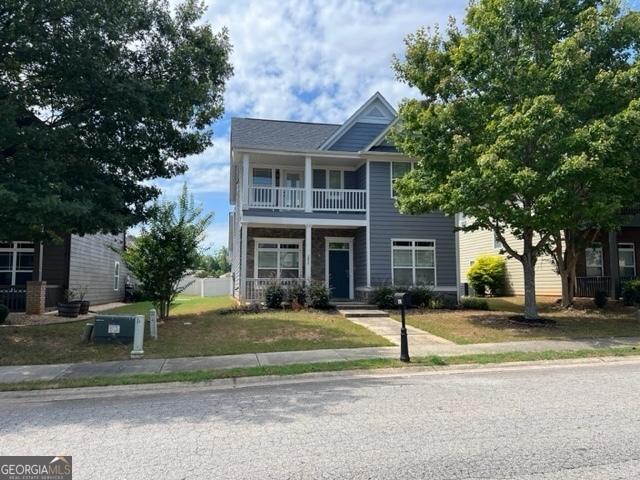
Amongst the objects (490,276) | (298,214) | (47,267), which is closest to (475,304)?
(490,276)

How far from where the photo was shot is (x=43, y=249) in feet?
65.7

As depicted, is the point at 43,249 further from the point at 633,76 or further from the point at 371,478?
the point at 633,76

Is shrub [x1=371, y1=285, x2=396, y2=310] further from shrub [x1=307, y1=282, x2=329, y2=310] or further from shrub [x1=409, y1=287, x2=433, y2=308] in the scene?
shrub [x1=307, y1=282, x2=329, y2=310]

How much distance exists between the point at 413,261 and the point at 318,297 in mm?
5067

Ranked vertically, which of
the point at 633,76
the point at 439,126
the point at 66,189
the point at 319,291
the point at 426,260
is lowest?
the point at 319,291

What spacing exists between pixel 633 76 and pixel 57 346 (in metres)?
16.4

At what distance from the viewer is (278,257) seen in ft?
69.7

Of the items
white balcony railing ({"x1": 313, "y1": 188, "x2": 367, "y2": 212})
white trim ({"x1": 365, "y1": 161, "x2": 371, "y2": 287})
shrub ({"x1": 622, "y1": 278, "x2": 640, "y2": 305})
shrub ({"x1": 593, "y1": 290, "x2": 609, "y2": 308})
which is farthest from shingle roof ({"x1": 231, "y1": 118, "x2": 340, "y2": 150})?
shrub ({"x1": 622, "y1": 278, "x2": 640, "y2": 305})

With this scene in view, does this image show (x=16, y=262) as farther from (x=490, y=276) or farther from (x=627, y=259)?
(x=627, y=259)

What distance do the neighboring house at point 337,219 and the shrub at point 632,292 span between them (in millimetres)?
6871

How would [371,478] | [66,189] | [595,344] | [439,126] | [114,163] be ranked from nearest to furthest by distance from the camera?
1. [371,478]
2. [66,189]
3. [595,344]
4. [114,163]
5. [439,126]

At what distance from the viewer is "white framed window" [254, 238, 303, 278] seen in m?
21.0

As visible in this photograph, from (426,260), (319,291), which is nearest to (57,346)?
(319,291)

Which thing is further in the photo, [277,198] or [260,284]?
[277,198]
